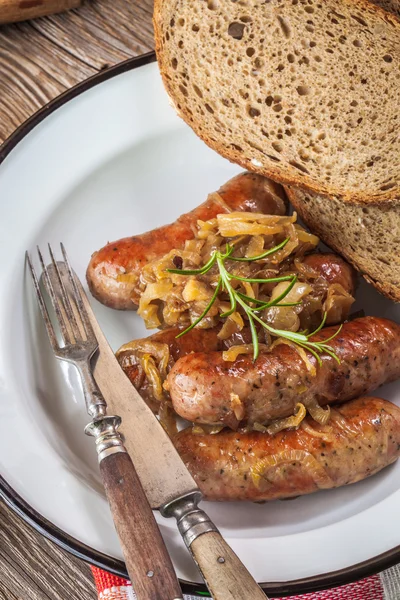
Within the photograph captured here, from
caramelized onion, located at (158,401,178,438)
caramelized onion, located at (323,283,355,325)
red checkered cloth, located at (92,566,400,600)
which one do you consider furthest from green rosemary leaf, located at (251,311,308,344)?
red checkered cloth, located at (92,566,400,600)

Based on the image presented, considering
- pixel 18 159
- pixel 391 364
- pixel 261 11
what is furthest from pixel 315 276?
pixel 18 159

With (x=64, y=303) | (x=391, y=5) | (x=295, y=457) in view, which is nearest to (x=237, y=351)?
(x=295, y=457)

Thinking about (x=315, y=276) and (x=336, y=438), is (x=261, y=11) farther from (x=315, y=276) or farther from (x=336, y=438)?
(x=336, y=438)

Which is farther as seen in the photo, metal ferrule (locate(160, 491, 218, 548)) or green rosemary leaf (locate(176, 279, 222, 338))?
green rosemary leaf (locate(176, 279, 222, 338))

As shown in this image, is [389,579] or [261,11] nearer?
[389,579]

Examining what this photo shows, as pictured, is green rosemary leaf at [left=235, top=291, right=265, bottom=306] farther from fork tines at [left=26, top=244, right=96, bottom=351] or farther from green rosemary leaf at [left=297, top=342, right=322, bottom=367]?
fork tines at [left=26, top=244, right=96, bottom=351]

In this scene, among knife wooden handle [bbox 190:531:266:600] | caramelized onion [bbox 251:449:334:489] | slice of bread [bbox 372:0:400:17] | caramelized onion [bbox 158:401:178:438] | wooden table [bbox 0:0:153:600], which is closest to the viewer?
knife wooden handle [bbox 190:531:266:600]

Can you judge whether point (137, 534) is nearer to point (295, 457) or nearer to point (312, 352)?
point (295, 457)
